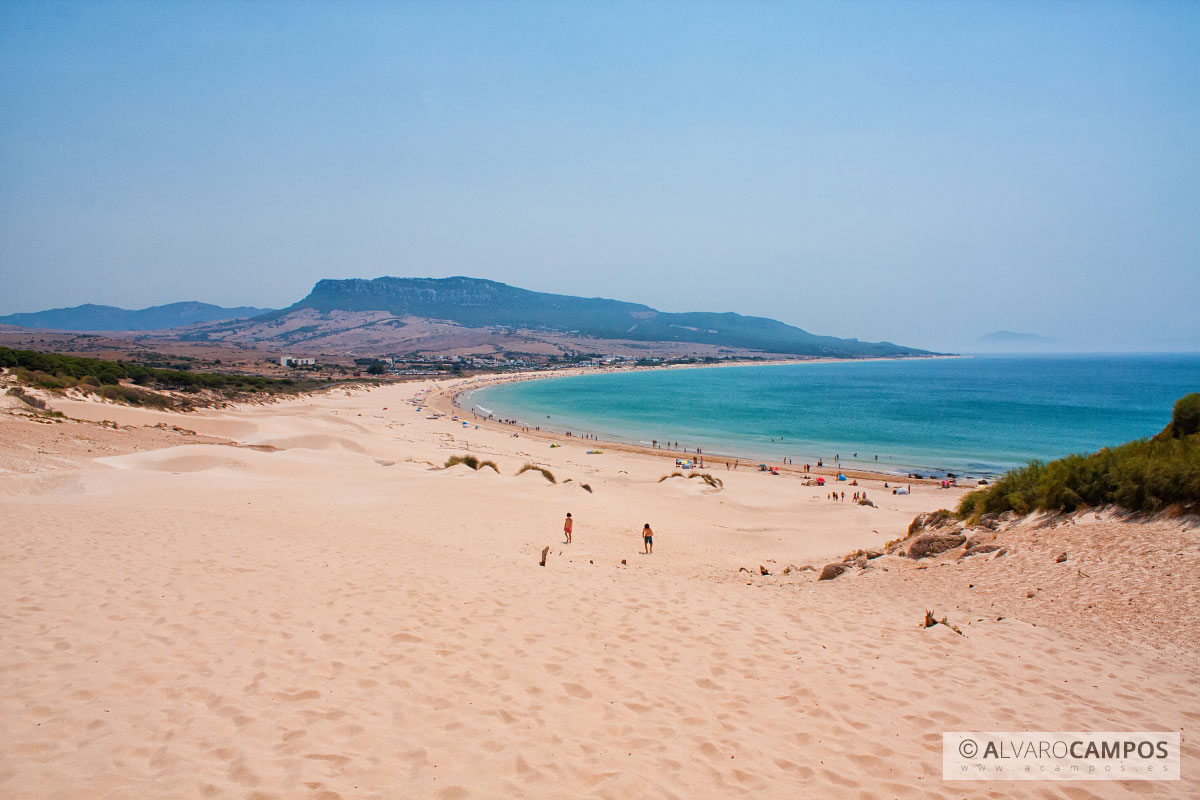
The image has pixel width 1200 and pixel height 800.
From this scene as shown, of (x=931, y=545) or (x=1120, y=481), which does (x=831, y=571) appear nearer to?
(x=931, y=545)

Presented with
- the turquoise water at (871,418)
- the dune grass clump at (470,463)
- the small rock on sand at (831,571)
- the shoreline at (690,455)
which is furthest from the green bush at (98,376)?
the small rock on sand at (831,571)

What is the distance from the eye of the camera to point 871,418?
226 ft

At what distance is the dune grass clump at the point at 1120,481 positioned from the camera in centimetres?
951

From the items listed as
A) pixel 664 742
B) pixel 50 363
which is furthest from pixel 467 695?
pixel 50 363

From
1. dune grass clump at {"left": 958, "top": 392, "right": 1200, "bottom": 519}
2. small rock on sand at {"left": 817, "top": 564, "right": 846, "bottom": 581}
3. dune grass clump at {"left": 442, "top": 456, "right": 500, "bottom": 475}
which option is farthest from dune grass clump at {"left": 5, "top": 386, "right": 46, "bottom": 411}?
dune grass clump at {"left": 958, "top": 392, "right": 1200, "bottom": 519}

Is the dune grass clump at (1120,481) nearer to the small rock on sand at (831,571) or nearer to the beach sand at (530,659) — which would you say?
the beach sand at (530,659)

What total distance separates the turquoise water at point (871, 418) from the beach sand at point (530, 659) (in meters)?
36.3

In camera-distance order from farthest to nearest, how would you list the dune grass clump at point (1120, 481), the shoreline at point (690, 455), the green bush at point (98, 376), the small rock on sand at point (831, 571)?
1. the shoreline at point (690, 455)
2. the green bush at point (98, 376)
3. the small rock on sand at point (831, 571)
4. the dune grass clump at point (1120, 481)

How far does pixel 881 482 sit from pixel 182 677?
38.2 meters

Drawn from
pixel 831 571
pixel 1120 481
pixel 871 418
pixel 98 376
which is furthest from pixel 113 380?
pixel 871 418

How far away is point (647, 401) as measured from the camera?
307 feet

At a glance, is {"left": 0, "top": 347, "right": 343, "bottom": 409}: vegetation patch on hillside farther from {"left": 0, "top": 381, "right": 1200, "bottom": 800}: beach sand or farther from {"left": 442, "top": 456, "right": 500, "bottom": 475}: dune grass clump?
{"left": 0, "top": 381, "right": 1200, "bottom": 800}: beach sand

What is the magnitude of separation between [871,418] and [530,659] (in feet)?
234

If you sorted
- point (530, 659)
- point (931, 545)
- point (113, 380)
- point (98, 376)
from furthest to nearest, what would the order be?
point (113, 380)
point (98, 376)
point (931, 545)
point (530, 659)
